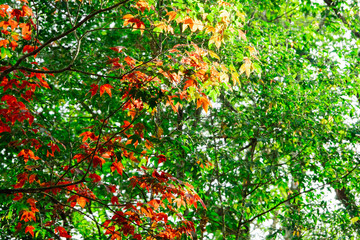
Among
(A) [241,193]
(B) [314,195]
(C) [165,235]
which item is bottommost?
(C) [165,235]

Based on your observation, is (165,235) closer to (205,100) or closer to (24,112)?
(205,100)

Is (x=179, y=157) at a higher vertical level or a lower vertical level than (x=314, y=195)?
lower

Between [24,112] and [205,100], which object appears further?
[24,112]

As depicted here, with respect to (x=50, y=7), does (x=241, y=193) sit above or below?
below

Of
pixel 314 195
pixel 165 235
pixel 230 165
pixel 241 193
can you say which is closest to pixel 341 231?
pixel 314 195

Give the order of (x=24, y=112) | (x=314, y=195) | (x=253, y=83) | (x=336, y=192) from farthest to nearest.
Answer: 1. (x=336, y=192)
2. (x=314, y=195)
3. (x=253, y=83)
4. (x=24, y=112)

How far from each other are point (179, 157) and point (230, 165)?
2.83 feet

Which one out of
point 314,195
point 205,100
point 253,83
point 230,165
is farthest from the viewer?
point 314,195

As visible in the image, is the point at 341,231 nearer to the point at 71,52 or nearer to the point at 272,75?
the point at 272,75

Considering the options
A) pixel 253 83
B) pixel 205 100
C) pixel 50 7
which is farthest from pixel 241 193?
pixel 50 7

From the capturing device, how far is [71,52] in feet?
15.3

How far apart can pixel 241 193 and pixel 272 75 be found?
1.66 m

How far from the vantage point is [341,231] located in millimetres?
4840

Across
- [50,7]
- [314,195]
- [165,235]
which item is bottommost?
[165,235]
